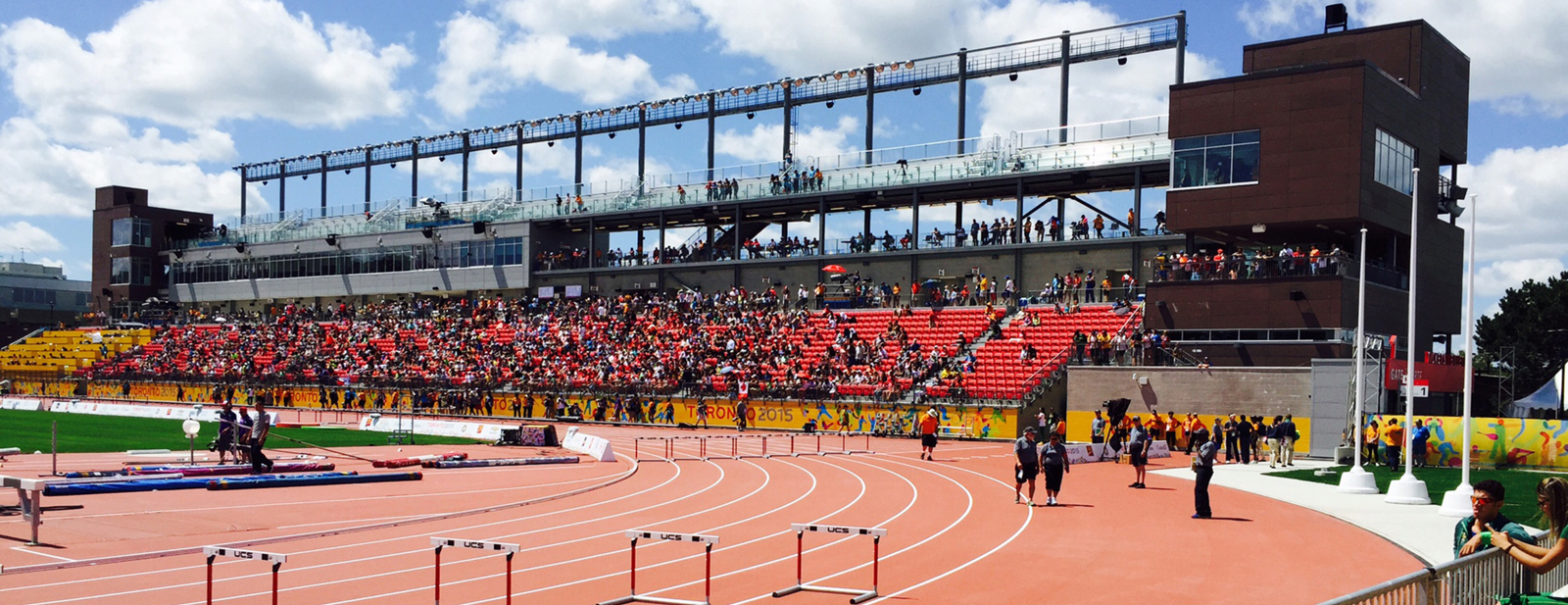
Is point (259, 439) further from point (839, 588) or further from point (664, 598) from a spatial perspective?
point (839, 588)

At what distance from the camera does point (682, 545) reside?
1636cm

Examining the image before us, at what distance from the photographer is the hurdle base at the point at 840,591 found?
12.8 m

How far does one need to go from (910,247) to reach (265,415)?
38.3m

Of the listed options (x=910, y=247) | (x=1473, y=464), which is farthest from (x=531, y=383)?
(x=1473, y=464)

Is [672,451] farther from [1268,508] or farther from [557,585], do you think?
[557,585]

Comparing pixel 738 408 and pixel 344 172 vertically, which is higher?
pixel 344 172

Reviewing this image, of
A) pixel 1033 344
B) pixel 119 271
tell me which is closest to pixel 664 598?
pixel 1033 344

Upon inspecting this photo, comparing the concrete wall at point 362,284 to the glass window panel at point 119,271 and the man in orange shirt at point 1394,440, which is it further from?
the man in orange shirt at point 1394,440

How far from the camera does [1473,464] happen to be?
107ft

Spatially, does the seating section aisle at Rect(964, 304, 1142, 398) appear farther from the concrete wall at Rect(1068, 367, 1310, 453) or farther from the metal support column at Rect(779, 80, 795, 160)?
the metal support column at Rect(779, 80, 795, 160)

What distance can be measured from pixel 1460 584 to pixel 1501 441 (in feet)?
89.9

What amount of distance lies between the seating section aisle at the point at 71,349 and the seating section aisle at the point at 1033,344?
60.5 m

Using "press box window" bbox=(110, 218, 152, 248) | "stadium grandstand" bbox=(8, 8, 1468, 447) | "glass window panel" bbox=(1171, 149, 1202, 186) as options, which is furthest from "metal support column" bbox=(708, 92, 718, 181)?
"press box window" bbox=(110, 218, 152, 248)

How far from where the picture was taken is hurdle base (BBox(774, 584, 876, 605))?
1275 centimetres
